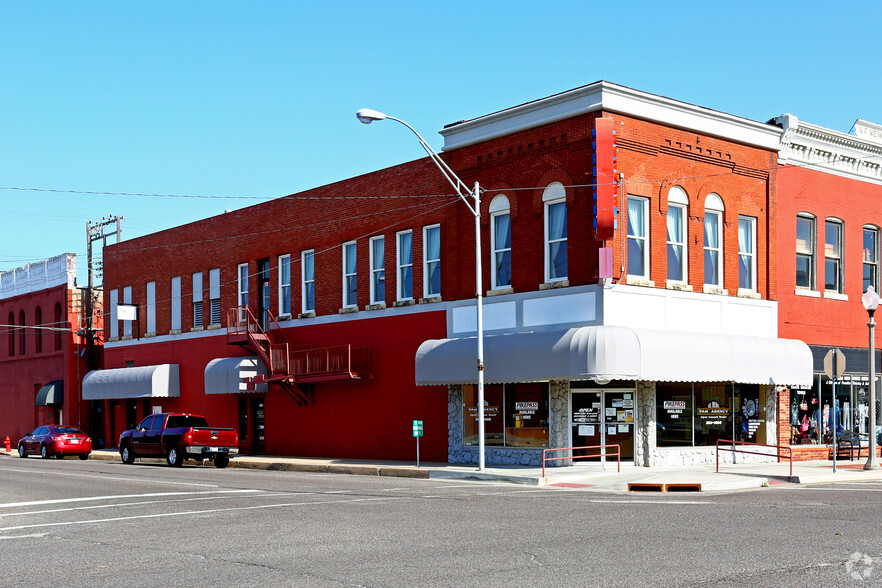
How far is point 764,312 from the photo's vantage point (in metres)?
29.9

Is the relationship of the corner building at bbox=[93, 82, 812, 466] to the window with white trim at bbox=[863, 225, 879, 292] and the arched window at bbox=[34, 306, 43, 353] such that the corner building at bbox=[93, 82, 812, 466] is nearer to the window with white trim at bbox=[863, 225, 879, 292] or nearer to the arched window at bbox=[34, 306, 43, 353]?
the window with white trim at bbox=[863, 225, 879, 292]

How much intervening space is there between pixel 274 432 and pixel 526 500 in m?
20.8

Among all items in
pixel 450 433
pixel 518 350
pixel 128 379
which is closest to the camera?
pixel 518 350

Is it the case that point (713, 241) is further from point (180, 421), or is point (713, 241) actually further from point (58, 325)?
point (58, 325)

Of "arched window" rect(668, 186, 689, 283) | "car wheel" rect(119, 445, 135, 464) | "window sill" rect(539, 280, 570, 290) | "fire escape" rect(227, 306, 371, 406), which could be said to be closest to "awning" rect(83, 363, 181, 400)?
Answer: "fire escape" rect(227, 306, 371, 406)

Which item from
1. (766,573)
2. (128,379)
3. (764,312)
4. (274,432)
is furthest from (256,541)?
(128,379)

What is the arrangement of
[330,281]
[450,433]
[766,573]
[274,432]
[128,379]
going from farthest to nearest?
[128,379]
[274,432]
[330,281]
[450,433]
[766,573]

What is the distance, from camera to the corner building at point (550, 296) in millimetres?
26484

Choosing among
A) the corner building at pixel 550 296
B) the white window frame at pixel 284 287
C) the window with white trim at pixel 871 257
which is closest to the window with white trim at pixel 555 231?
the corner building at pixel 550 296

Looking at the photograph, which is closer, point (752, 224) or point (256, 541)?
point (256, 541)

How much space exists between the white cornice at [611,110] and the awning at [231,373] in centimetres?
1154

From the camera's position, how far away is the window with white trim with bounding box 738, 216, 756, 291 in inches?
1169

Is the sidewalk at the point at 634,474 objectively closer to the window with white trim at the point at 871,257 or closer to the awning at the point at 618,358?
the awning at the point at 618,358

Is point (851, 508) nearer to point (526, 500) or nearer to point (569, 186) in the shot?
point (526, 500)
